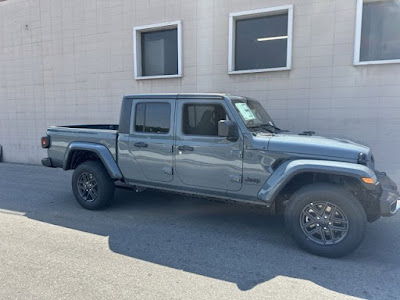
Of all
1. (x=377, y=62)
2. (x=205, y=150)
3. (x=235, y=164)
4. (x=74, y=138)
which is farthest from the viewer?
(x=377, y=62)

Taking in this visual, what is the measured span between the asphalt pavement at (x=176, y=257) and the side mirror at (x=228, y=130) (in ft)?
4.63

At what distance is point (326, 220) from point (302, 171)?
2.17ft

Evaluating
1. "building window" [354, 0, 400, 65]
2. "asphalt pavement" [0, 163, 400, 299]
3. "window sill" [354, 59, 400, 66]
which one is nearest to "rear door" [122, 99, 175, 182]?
"asphalt pavement" [0, 163, 400, 299]

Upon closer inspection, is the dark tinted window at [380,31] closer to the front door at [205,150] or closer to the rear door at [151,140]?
the front door at [205,150]

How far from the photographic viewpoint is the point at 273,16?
7.29 m

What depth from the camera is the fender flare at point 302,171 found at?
351 cm

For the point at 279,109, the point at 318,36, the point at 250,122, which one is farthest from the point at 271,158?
the point at 318,36

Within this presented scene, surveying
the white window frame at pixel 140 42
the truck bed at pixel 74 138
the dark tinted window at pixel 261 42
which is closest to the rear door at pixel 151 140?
the truck bed at pixel 74 138

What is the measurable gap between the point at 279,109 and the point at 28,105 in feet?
27.9

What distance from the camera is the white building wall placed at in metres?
6.51

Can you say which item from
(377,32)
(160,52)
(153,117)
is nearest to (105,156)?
→ (153,117)

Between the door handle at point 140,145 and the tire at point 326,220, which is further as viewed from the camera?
the door handle at point 140,145

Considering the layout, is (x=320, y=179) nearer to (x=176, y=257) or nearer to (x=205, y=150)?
(x=205, y=150)

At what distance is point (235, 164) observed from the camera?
4172 mm
